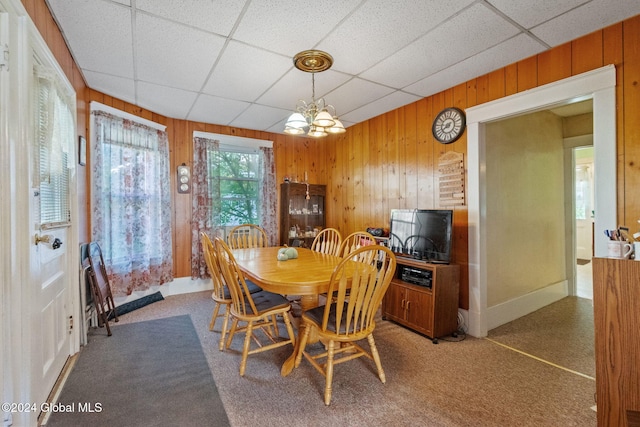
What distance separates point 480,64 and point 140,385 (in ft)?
12.1

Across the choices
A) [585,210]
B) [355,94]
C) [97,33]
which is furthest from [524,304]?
Result: [585,210]

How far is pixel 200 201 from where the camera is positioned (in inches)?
164

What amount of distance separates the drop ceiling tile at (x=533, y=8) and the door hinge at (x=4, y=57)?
8.75 ft

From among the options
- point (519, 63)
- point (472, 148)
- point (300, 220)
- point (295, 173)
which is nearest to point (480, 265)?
point (472, 148)

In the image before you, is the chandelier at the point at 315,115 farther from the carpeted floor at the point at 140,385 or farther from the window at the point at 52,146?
the carpeted floor at the point at 140,385

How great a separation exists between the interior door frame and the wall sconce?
3641 millimetres

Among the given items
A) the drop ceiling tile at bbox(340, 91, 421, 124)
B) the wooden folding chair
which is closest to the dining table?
the wooden folding chair

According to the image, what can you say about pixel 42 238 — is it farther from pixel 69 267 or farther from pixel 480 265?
pixel 480 265

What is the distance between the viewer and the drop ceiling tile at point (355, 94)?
296 cm

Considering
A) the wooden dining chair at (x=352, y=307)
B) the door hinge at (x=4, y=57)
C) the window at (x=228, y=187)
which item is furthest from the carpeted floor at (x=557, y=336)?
the door hinge at (x=4, y=57)

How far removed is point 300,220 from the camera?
4902 mm

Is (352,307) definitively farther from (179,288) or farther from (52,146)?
(179,288)

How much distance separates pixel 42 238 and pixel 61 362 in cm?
108

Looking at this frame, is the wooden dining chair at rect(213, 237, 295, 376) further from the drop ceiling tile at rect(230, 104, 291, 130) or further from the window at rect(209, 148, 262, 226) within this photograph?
the window at rect(209, 148, 262, 226)
